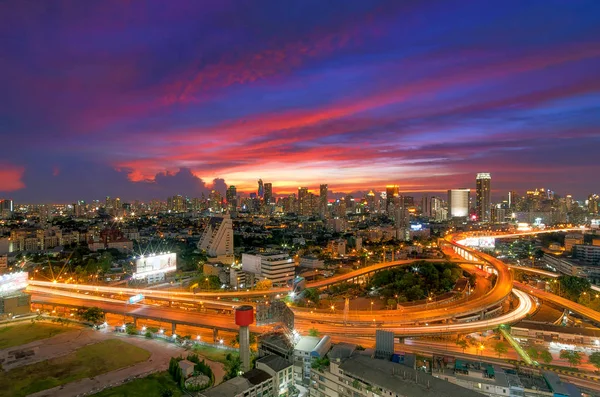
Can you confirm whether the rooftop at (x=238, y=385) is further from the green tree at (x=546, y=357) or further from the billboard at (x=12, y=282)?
the billboard at (x=12, y=282)

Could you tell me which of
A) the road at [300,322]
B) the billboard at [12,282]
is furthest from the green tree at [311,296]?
the billboard at [12,282]

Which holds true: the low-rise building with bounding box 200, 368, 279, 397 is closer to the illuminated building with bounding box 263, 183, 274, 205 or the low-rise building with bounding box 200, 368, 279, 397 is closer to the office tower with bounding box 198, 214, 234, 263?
the office tower with bounding box 198, 214, 234, 263

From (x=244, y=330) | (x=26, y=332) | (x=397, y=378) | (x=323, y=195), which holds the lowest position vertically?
(x=26, y=332)

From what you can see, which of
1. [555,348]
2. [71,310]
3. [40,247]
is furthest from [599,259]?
[40,247]

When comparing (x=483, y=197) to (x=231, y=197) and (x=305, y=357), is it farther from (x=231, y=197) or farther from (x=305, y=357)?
(x=305, y=357)

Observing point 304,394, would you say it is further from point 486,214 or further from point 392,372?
point 486,214

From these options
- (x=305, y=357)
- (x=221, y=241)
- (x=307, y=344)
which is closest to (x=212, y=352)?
(x=307, y=344)
